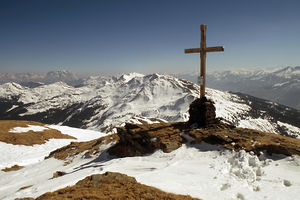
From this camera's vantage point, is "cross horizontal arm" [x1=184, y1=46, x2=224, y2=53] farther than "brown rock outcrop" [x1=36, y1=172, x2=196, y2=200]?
Yes

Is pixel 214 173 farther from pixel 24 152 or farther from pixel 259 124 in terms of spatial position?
pixel 259 124

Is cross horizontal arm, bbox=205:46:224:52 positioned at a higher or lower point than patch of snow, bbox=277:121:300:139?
higher

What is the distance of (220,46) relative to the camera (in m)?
14.3

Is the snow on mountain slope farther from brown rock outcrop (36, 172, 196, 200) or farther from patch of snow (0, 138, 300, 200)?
brown rock outcrop (36, 172, 196, 200)

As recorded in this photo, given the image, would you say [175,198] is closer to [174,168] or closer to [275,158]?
[174,168]

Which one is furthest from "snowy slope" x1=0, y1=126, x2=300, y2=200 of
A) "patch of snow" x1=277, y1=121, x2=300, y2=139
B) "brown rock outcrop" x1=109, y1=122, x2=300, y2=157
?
"patch of snow" x1=277, y1=121, x2=300, y2=139

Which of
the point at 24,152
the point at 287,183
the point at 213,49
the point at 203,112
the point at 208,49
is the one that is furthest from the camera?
the point at 24,152

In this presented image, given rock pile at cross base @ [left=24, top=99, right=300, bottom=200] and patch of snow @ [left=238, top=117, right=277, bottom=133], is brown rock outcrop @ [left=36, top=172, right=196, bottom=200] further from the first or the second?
patch of snow @ [left=238, top=117, right=277, bottom=133]

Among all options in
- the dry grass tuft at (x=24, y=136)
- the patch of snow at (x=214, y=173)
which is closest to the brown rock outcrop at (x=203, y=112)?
the patch of snow at (x=214, y=173)

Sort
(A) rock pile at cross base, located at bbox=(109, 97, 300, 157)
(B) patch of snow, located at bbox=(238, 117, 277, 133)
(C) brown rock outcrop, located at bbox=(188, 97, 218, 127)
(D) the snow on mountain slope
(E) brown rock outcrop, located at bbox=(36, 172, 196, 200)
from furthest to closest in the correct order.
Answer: (B) patch of snow, located at bbox=(238, 117, 277, 133) < (D) the snow on mountain slope < (C) brown rock outcrop, located at bbox=(188, 97, 218, 127) < (A) rock pile at cross base, located at bbox=(109, 97, 300, 157) < (E) brown rock outcrop, located at bbox=(36, 172, 196, 200)

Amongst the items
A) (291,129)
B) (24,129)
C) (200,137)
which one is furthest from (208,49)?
(291,129)

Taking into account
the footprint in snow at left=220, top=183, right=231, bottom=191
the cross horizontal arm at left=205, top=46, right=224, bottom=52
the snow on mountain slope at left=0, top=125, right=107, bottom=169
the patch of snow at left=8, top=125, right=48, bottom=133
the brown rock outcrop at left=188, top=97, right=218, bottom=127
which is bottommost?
the snow on mountain slope at left=0, top=125, right=107, bottom=169

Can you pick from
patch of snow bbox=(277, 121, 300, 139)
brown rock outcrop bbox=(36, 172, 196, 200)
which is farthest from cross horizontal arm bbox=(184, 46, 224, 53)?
patch of snow bbox=(277, 121, 300, 139)

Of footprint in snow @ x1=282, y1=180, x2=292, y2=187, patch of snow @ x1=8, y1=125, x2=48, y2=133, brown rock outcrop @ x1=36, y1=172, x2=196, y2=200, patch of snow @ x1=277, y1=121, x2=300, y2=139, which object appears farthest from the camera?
patch of snow @ x1=277, y1=121, x2=300, y2=139
